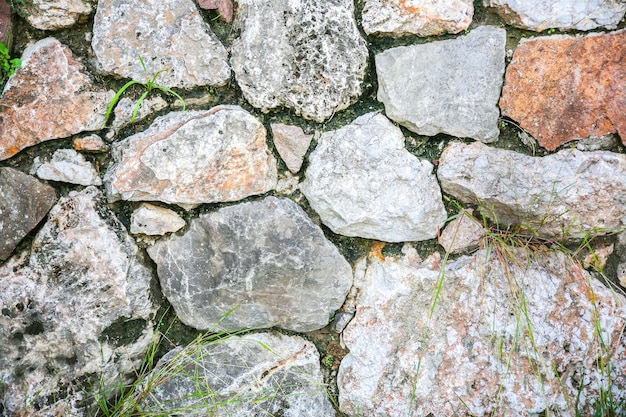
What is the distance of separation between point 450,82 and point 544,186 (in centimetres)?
37

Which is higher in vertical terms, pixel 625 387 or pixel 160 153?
pixel 160 153

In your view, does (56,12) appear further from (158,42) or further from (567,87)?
(567,87)

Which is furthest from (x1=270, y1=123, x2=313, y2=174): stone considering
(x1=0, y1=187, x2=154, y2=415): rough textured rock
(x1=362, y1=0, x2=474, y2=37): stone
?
Answer: (x1=0, y1=187, x2=154, y2=415): rough textured rock

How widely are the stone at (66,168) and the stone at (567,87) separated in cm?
115

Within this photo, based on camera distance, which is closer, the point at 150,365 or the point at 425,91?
the point at 425,91

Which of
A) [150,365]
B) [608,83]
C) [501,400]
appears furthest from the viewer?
[150,365]

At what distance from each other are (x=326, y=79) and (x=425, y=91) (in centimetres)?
26

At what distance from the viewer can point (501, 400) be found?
1.41m

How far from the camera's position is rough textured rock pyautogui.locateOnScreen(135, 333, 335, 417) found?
1.49m

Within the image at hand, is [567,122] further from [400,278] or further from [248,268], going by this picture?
[248,268]

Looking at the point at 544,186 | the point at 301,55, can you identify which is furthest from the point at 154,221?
the point at 544,186

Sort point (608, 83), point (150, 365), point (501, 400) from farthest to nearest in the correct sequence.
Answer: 1. point (150, 365)
2. point (501, 400)
3. point (608, 83)

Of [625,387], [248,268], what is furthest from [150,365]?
[625,387]

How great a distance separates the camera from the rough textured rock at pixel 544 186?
1.33m
